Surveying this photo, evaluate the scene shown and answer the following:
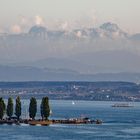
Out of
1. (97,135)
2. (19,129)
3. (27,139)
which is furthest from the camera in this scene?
(19,129)

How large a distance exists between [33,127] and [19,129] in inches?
373

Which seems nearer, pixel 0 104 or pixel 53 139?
pixel 53 139

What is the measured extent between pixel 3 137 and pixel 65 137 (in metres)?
11.5

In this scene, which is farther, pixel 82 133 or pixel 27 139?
pixel 82 133

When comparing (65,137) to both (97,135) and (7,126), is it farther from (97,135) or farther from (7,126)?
(7,126)

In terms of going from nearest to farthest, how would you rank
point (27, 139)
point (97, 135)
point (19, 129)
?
1. point (27, 139)
2. point (97, 135)
3. point (19, 129)

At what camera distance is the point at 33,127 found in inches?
7766

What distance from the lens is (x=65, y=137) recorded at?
168m

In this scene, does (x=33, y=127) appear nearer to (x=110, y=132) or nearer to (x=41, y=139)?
(x=110, y=132)

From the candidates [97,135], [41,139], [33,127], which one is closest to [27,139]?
[41,139]

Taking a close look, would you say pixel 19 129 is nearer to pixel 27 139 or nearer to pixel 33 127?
pixel 33 127

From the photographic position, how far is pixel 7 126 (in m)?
198

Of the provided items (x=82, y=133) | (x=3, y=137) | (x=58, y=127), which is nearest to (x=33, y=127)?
(x=58, y=127)

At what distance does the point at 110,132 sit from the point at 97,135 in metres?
9.56
